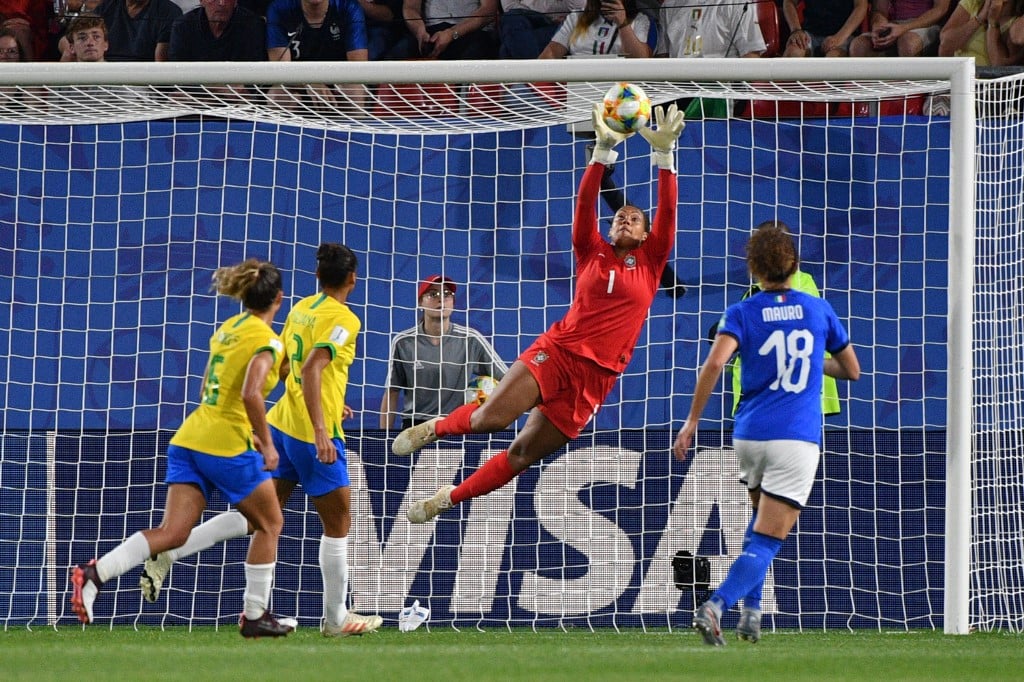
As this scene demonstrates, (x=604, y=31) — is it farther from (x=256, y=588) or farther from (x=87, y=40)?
(x=256, y=588)

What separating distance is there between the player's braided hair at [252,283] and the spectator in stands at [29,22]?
5.82m

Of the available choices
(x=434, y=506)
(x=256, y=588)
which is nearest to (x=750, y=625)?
(x=434, y=506)

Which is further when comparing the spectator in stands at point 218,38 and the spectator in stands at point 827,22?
the spectator in stands at point 218,38


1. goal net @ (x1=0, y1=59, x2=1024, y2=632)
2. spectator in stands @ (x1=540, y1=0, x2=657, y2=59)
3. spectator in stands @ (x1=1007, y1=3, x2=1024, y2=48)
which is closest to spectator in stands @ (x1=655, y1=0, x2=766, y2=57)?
spectator in stands @ (x1=540, y1=0, x2=657, y2=59)

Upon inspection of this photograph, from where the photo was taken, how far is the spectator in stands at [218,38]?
1110 centimetres

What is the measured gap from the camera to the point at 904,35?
10.5m

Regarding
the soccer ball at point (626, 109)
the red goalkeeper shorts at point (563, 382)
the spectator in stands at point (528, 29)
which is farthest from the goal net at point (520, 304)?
the spectator in stands at point (528, 29)

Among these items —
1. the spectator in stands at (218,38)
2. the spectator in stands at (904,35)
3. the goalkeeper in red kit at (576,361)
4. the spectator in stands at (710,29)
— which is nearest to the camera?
the goalkeeper in red kit at (576,361)

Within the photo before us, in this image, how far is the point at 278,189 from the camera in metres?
9.82

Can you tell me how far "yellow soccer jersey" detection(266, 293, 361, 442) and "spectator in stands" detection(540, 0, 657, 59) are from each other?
4.49 m

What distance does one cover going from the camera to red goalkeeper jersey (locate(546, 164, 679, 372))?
25.0 ft

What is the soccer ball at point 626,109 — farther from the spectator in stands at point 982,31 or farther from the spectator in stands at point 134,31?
the spectator in stands at point 134,31

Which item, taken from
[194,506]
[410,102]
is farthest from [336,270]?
[410,102]

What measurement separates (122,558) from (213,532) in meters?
0.69
